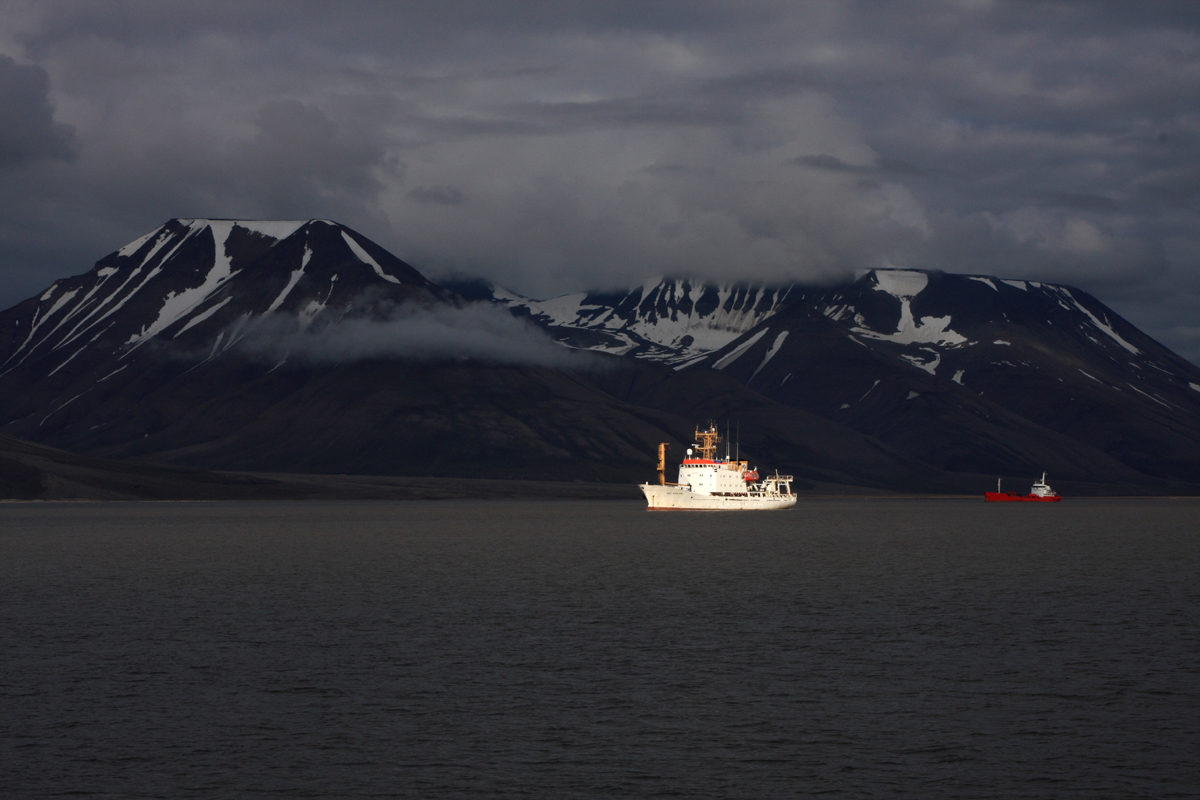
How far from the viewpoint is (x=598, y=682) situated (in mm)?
43250

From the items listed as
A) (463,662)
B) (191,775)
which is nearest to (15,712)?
(191,775)

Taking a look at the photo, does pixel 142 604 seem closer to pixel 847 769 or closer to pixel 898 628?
pixel 898 628

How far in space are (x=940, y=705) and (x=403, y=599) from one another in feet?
126

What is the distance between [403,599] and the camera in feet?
232

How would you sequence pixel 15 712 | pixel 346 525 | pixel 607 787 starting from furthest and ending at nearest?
pixel 346 525
pixel 15 712
pixel 607 787

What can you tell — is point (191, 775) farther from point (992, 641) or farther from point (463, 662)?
point (992, 641)

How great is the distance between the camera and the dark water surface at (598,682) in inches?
1220

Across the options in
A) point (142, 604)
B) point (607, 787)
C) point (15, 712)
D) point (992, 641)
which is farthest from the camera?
point (142, 604)

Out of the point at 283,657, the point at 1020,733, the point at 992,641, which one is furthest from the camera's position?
the point at 992,641

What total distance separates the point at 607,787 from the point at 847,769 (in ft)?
20.7

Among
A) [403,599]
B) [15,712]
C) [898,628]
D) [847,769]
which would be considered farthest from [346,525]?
[847,769]

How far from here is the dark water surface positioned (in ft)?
102

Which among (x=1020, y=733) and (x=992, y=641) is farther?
(x=992, y=641)

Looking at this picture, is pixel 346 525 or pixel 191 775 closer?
pixel 191 775
